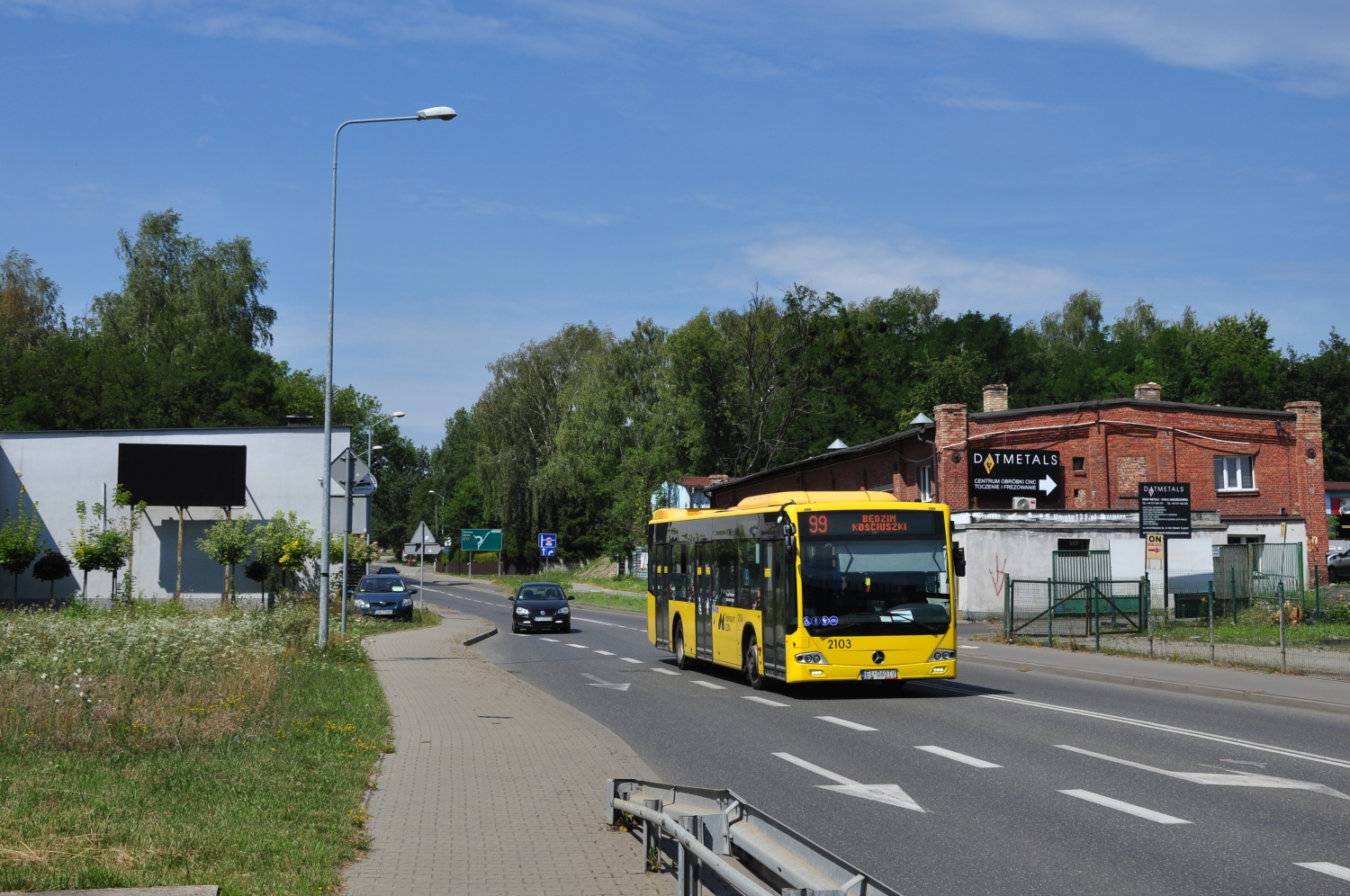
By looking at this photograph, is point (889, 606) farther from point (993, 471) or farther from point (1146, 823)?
point (993, 471)

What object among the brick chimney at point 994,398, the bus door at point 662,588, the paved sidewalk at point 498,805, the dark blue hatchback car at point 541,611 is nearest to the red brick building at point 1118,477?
the brick chimney at point 994,398

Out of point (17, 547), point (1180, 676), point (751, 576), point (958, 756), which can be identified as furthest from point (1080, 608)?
point (17, 547)

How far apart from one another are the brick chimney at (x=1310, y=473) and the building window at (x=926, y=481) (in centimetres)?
1346

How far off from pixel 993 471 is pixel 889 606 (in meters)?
26.5

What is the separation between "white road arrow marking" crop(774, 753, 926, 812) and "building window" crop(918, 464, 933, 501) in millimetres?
34592

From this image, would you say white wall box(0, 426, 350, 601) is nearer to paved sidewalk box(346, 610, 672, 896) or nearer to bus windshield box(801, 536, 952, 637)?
paved sidewalk box(346, 610, 672, 896)

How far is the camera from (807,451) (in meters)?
76.4

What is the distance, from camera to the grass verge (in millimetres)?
6465

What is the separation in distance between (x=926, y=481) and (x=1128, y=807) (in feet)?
121

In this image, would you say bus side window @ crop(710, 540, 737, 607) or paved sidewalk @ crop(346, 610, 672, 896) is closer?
paved sidewalk @ crop(346, 610, 672, 896)

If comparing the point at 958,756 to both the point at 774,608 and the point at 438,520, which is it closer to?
the point at 774,608

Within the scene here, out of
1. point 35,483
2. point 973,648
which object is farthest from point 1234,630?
point 35,483

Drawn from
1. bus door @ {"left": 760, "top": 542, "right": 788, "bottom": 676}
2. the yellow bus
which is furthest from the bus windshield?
bus door @ {"left": 760, "top": 542, "right": 788, "bottom": 676}

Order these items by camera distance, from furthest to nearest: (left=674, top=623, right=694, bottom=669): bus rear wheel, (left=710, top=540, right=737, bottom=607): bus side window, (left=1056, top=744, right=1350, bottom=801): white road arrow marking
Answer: (left=674, top=623, right=694, bottom=669): bus rear wheel → (left=710, top=540, right=737, bottom=607): bus side window → (left=1056, top=744, right=1350, bottom=801): white road arrow marking
